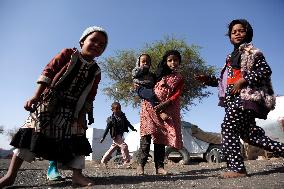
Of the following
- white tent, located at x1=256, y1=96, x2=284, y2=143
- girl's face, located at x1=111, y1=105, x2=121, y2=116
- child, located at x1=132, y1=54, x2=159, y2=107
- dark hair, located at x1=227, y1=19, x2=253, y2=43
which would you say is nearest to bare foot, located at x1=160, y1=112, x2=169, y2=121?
child, located at x1=132, y1=54, x2=159, y2=107

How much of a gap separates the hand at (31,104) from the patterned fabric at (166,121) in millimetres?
1995

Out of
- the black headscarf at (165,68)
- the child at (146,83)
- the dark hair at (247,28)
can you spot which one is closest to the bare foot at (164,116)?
the child at (146,83)

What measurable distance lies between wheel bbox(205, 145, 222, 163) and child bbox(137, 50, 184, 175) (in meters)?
6.09

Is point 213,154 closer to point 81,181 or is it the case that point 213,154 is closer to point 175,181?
point 175,181

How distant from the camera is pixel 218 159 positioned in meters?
10.1

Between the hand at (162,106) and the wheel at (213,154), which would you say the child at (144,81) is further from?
the wheel at (213,154)

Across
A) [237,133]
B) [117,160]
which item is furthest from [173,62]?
[117,160]

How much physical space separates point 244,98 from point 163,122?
5.22 feet

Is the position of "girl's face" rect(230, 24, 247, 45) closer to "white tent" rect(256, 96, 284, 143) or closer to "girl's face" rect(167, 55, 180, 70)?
"girl's face" rect(167, 55, 180, 70)

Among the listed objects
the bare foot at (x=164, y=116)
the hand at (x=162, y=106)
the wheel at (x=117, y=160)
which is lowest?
the wheel at (x=117, y=160)

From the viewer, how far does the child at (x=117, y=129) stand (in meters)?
8.67

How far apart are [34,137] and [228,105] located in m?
2.18

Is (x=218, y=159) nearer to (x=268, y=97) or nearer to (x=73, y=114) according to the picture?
(x=268, y=97)

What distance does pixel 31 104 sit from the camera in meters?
2.90
